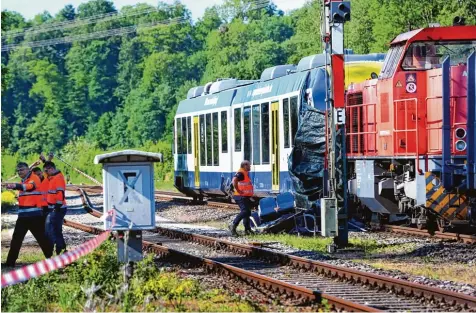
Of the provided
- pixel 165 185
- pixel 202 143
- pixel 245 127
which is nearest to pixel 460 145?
pixel 245 127

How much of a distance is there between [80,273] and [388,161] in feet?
27.3

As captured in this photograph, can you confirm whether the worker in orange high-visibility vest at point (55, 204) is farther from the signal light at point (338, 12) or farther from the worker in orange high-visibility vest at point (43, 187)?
the signal light at point (338, 12)

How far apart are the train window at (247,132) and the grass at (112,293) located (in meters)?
12.9

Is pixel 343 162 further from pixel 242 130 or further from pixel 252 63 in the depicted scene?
pixel 252 63

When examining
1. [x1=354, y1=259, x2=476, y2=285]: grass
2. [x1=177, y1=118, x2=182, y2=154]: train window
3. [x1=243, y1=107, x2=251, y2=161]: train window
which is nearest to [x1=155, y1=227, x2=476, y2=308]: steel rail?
[x1=354, y1=259, x2=476, y2=285]: grass

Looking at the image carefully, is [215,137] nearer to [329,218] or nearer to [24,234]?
[329,218]

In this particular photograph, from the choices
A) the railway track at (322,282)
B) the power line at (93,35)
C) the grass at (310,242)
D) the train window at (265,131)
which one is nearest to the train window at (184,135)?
the train window at (265,131)

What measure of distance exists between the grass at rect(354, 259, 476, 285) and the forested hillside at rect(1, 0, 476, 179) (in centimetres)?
5594

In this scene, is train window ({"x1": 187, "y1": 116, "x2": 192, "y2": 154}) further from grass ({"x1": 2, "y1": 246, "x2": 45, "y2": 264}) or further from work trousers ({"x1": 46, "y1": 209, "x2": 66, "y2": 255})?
work trousers ({"x1": 46, "y1": 209, "x2": 66, "y2": 255})

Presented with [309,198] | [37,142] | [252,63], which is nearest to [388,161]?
[309,198]

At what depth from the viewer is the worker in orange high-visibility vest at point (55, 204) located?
16.5m

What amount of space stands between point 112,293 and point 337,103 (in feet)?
22.4

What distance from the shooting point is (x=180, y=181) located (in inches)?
1396

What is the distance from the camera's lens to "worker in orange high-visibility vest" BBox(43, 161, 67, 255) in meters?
16.5
